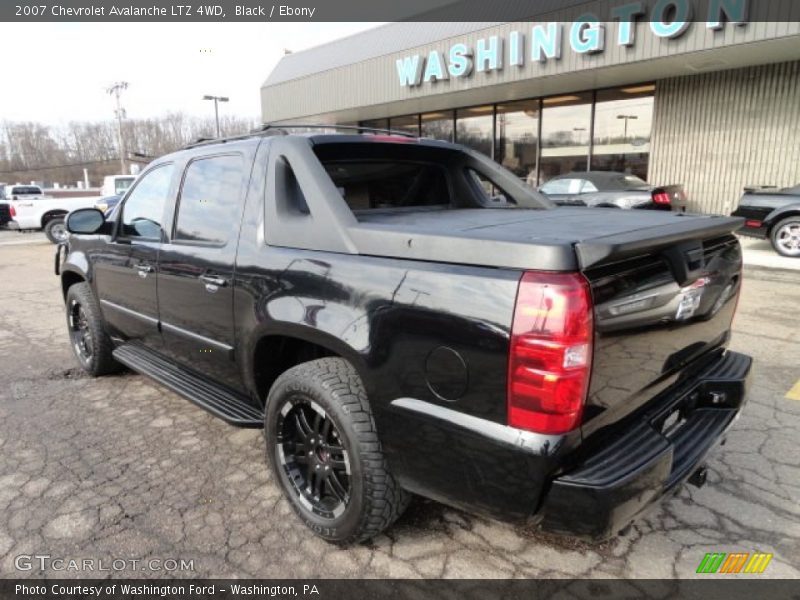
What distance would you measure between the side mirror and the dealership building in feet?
35.0

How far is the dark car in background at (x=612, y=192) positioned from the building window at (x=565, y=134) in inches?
145

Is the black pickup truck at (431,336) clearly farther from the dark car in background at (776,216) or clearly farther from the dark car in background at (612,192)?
the dark car in background at (776,216)

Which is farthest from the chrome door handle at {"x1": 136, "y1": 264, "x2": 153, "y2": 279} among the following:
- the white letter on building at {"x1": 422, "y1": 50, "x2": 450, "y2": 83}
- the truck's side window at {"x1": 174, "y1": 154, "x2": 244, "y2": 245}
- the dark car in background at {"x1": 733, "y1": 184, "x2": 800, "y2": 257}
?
the white letter on building at {"x1": 422, "y1": 50, "x2": 450, "y2": 83}

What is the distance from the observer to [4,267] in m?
11.7

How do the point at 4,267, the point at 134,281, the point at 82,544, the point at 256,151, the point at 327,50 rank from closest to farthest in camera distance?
the point at 82,544
the point at 256,151
the point at 134,281
the point at 4,267
the point at 327,50

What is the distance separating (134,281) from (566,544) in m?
3.06

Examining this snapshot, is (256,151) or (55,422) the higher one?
(256,151)

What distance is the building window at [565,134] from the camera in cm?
1491

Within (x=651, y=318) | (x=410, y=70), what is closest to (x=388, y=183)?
(x=651, y=318)

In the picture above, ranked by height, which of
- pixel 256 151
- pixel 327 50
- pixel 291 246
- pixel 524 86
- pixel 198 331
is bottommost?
pixel 198 331

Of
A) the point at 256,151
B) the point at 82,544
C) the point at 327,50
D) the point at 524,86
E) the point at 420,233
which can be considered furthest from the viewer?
the point at 327,50

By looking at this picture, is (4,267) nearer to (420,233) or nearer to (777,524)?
(420,233)

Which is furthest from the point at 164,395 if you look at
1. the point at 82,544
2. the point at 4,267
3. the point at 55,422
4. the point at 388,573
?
the point at 4,267

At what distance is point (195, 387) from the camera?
10.7 feet
